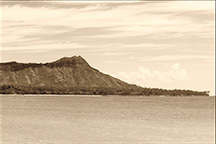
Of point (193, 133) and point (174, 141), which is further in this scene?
point (193, 133)

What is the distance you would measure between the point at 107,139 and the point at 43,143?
826 centimetres

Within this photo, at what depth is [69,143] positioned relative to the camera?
50.4 m

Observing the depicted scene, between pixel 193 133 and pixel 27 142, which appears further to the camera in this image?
pixel 193 133

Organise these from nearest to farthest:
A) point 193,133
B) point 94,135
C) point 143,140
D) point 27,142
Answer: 1. point 27,142
2. point 143,140
3. point 94,135
4. point 193,133

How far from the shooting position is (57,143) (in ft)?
164

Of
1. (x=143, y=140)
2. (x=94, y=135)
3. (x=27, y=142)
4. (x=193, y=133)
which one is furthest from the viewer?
(x=193, y=133)

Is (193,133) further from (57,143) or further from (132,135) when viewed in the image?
(57,143)

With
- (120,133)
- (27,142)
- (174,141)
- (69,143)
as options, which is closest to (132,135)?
(120,133)

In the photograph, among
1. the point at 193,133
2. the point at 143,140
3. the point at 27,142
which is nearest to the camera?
the point at 27,142

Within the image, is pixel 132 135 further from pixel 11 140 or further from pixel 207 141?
pixel 11 140

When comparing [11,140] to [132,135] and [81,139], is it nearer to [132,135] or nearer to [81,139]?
[81,139]

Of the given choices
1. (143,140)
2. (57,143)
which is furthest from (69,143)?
(143,140)

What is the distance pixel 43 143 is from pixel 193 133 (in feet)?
76.2

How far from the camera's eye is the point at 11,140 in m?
50.5
